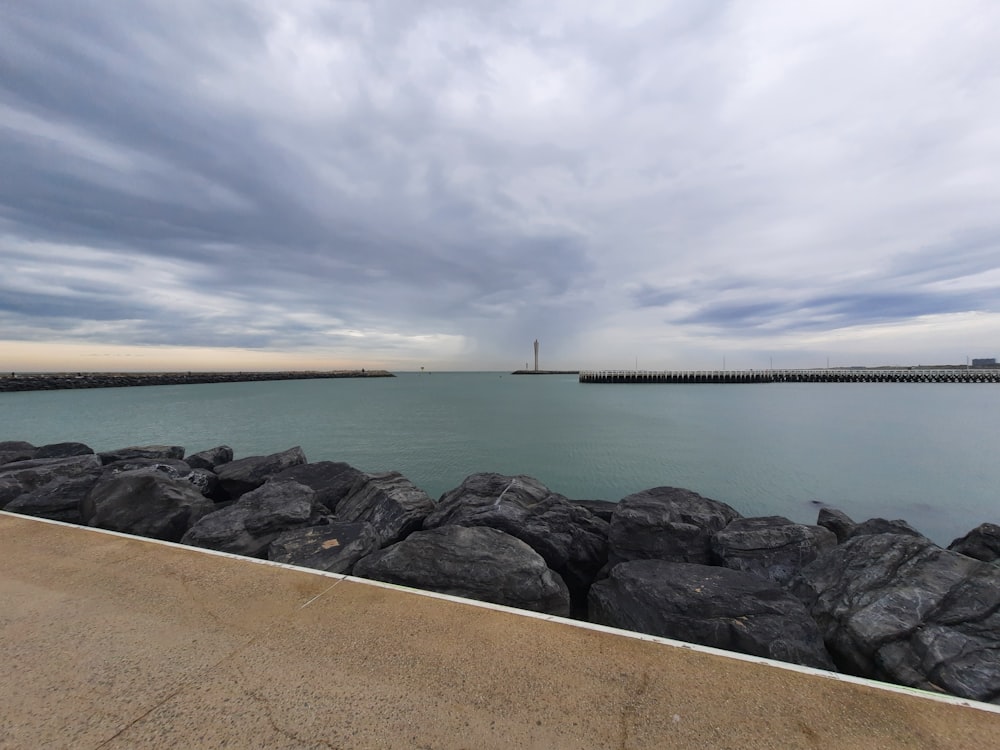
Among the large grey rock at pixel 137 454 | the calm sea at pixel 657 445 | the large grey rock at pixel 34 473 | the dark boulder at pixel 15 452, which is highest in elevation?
the large grey rock at pixel 34 473

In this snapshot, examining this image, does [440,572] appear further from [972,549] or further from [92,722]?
[972,549]

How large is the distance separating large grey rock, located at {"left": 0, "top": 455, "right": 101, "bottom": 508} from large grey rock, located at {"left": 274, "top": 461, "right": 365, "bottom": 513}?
141 inches

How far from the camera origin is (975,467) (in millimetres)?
15586

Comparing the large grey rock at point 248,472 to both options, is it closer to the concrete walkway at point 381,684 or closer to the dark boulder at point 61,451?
the dark boulder at point 61,451

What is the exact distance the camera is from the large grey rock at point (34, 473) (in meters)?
6.91

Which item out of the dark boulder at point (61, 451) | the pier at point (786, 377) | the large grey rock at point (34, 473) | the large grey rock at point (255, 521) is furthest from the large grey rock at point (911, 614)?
the pier at point (786, 377)

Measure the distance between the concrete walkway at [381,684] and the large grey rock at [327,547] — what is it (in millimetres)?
1255

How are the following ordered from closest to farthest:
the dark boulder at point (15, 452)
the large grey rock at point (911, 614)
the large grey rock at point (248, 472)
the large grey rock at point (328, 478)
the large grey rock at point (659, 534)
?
the large grey rock at point (911, 614) → the large grey rock at point (659, 534) → the large grey rock at point (328, 478) → the large grey rock at point (248, 472) → the dark boulder at point (15, 452)

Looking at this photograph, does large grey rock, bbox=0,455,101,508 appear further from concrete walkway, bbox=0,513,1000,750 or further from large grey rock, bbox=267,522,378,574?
large grey rock, bbox=267,522,378,574

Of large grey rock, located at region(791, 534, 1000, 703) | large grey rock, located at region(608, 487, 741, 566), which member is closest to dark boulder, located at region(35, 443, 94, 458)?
large grey rock, located at region(608, 487, 741, 566)

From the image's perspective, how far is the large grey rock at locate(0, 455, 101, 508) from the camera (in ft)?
22.7

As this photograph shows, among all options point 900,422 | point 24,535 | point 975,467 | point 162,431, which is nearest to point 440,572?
point 24,535

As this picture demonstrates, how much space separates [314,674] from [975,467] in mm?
22956

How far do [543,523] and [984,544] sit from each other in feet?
20.6
